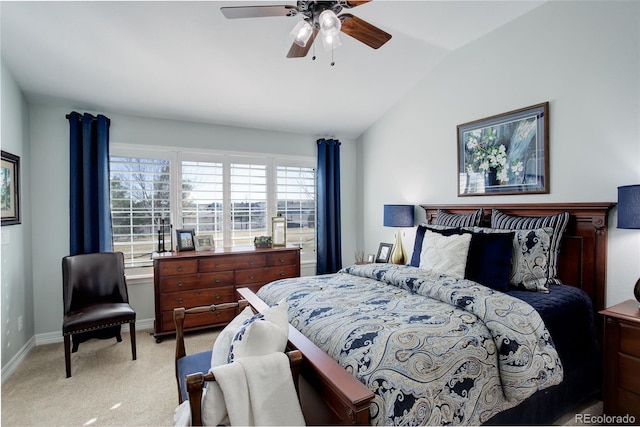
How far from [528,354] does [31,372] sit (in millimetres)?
3729

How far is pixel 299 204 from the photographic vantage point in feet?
15.4

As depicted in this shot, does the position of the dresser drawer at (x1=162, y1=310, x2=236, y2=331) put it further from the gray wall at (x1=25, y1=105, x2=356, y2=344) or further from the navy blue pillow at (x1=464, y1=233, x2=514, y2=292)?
the navy blue pillow at (x1=464, y1=233, x2=514, y2=292)

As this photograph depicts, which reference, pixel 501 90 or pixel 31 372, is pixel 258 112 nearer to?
pixel 501 90

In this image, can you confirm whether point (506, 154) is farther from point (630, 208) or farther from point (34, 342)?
point (34, 342)

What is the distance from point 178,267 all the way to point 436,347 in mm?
2885

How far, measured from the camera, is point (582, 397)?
85.3 inches

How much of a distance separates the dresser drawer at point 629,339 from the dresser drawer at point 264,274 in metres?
3.03

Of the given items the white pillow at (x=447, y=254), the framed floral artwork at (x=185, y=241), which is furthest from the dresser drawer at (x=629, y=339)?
the framed floral artwork at (x=185, y=241)

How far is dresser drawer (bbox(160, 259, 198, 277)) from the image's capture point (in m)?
3.41

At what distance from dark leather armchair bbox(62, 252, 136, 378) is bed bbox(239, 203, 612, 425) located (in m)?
1.46

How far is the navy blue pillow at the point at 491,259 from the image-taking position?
2355 millimetres

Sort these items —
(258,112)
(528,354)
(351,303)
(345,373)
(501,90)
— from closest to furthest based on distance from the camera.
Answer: (345,373), (528,354), (351,303), (501,90), (258,112)

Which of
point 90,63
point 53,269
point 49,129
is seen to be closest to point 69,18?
point 90,63

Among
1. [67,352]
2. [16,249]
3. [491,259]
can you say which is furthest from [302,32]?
[16,249]
